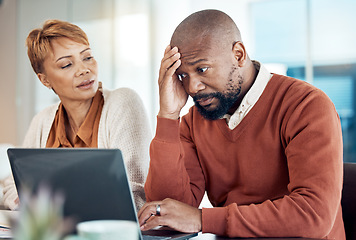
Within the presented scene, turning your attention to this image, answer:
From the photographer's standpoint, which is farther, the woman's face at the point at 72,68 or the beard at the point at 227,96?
the woman's face at the point at 72,68

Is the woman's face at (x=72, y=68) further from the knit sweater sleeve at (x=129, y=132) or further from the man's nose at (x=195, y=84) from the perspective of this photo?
the man's nose at (x=195, y=84)

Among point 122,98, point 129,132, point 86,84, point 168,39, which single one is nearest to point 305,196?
point 129,132

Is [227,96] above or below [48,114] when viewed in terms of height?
above

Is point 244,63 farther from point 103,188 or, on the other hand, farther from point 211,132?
point 103,188

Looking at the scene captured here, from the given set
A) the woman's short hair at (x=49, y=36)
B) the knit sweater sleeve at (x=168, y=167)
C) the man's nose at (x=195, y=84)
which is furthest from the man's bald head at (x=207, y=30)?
the woman's short hair at (x=49, y=36)

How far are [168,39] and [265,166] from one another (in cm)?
331

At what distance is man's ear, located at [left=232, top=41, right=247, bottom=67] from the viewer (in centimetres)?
133

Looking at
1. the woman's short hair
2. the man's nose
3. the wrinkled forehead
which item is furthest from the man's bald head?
the woman's short hair

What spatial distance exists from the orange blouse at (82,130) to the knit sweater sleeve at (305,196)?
853mm

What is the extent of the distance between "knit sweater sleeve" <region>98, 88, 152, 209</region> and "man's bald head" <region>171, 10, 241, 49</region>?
0.48 metres

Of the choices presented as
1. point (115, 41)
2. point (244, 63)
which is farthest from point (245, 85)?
point (115, 41)

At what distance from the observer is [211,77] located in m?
1.30

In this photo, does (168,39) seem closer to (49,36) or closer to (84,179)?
(49,36)

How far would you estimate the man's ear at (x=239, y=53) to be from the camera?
133 centimetres
